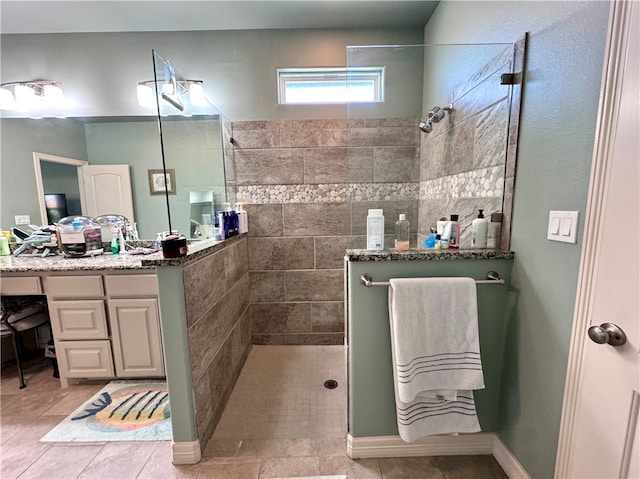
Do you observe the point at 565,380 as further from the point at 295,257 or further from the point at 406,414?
the point at 295,257

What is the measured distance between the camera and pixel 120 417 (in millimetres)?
1747

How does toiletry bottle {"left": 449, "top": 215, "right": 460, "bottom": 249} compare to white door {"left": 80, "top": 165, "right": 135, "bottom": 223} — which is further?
white door {"left": 80, "top": 165, "right": 135, "bottom": 223}

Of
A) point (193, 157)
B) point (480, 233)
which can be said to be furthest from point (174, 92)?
point (480, 233)

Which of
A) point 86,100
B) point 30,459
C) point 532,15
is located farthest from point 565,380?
point 86,100

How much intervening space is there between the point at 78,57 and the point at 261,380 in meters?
3.11

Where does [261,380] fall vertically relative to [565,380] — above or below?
below

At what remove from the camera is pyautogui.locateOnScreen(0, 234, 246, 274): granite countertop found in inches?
67.1

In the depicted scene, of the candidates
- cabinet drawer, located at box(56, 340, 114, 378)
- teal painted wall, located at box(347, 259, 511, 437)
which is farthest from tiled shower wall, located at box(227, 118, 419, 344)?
cabinet drawer, located at box(56, 340, 114, 378)

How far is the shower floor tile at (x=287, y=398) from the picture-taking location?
1642 mm

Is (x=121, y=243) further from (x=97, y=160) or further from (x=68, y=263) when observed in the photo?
(x=97, y=160)

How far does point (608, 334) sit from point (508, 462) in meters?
0.97

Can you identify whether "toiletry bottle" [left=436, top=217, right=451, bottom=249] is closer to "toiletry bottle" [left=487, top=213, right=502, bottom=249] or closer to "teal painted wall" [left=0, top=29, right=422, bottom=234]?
"toiletry bottle" [left=487, top=213, right=502, bottom=249]

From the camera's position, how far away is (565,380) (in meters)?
1.04

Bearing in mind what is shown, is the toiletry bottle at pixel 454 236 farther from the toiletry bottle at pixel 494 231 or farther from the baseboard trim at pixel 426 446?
the baseboard trim at pixel 426 446
